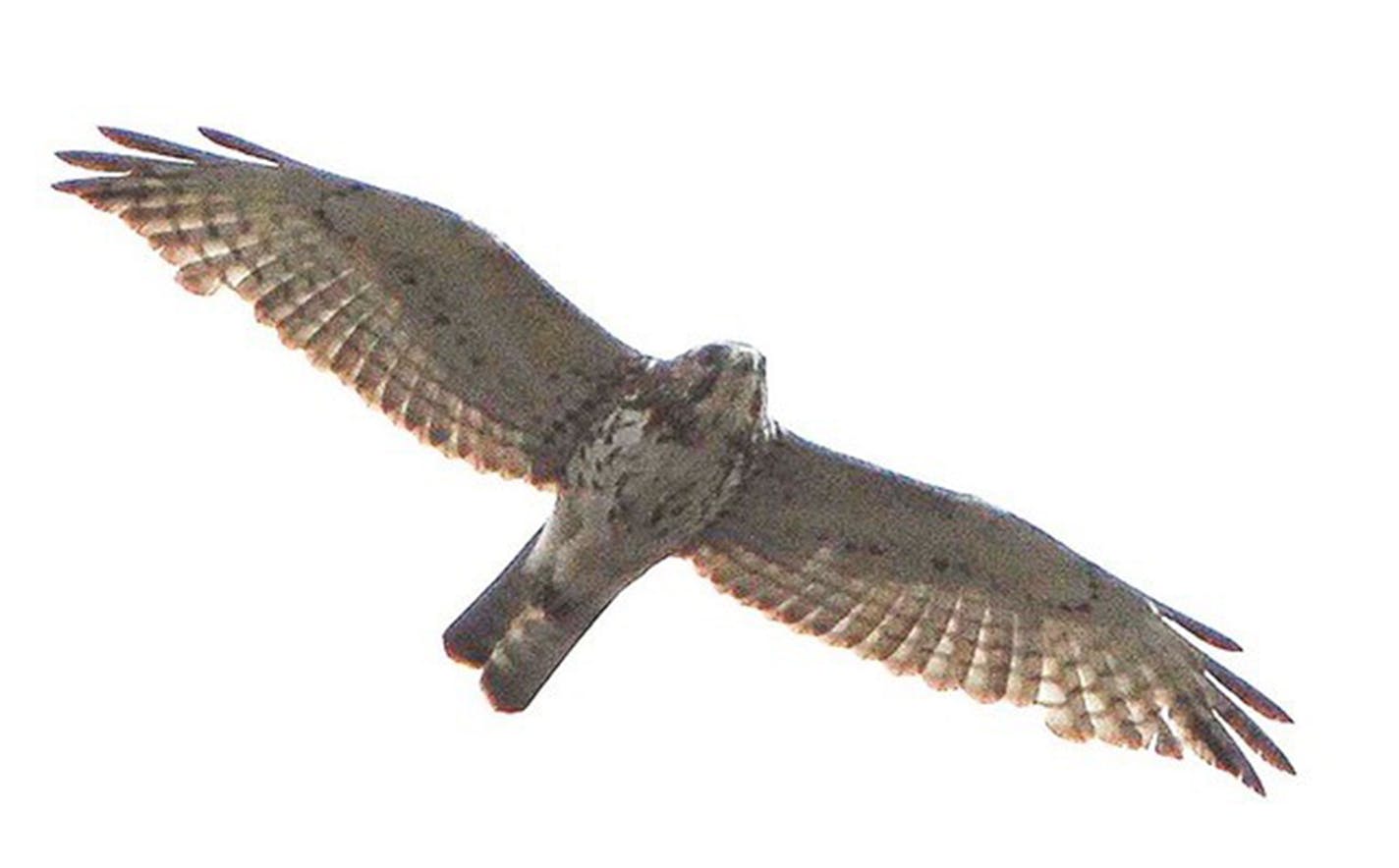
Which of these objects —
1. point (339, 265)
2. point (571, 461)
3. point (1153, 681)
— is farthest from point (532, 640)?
point (1153, 681)

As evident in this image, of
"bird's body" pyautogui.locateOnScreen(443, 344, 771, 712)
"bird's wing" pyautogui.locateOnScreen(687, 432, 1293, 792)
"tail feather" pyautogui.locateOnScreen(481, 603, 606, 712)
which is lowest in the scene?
"tail feather" pyautogui.locateOnScreen(481, 603, 606, 712)

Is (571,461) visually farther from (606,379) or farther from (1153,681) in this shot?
(1153,681)

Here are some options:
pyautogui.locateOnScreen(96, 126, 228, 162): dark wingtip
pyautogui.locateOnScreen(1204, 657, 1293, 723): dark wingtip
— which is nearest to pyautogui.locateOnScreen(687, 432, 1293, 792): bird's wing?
pyautogui.locateOnScreen(1204, 657, 1293, 723): dark wingtip

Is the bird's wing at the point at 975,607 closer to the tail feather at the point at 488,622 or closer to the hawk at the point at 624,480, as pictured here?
the hawk at the point at 624,480

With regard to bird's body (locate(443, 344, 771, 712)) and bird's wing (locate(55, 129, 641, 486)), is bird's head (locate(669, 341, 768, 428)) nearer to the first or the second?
bird's body (locate(443, 344, 771, 712))

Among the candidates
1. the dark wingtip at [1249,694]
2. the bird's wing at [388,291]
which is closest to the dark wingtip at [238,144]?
the bird's wing at [388,291]

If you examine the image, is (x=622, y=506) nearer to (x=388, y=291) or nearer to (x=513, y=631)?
(x=513, y=631)

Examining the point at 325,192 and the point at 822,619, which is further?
the point at 822,619
